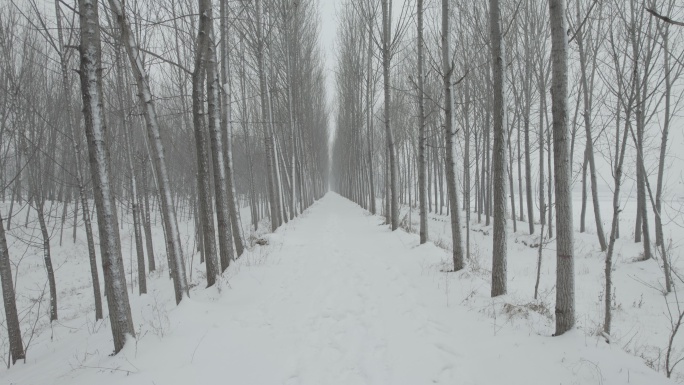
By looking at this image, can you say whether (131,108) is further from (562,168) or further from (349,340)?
(562,168)

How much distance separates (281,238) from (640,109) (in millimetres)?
10517

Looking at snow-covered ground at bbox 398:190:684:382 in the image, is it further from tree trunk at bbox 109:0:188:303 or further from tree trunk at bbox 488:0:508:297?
tree trunk at bbox 109:0:188:303

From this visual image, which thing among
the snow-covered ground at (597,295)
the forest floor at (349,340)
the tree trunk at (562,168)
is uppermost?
the tree trunk at (562,168)

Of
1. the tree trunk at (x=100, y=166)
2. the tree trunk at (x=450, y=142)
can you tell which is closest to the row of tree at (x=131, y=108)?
the tree trunk at (x=100, y=166)

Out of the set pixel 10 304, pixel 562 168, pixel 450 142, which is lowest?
pixel 10 304

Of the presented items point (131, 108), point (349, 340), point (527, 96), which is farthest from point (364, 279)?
point (527, 96)

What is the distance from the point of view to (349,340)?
12.3ft

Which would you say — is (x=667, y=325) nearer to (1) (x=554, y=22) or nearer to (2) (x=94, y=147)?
(1) (x=554, y=22)

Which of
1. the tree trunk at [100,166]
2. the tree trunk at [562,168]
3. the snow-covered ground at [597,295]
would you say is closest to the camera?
the tree trunk at [562,168]

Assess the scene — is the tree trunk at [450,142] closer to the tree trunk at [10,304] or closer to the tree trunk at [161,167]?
the tree trunk at [161,167]

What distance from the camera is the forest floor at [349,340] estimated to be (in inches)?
117

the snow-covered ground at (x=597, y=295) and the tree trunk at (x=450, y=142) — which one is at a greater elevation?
the tree trunk at (x=450, y=142)

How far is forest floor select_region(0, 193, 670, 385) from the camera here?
9.78 ft

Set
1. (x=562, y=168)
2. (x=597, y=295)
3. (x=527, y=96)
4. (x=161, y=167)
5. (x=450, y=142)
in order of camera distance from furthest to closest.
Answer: (x=527, y=96), (x=597, y=295), (x=450, y=142), (x=161, y=167), (x=562, y=168)
